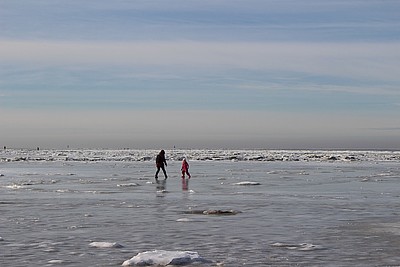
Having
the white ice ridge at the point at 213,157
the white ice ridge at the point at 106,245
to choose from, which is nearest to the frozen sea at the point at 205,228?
the white ice ridge at the point at 106,245

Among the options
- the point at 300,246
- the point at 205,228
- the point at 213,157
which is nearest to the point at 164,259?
the point at 300,246

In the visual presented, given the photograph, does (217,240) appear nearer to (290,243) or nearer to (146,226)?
(290,243)

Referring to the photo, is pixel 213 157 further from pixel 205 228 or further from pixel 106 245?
pixel 106 245

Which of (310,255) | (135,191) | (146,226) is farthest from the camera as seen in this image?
(135,191)

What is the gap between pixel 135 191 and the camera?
2639 centimetres

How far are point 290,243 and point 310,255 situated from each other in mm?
1369

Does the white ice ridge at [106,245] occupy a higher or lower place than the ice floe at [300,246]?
higher

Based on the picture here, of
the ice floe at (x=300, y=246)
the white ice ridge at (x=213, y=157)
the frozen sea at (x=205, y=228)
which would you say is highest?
the white ice ridge at (x=213, y=157)

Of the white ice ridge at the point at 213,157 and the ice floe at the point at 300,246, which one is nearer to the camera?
the ice floe at the point at 300,246

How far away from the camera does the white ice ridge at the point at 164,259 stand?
1006cm

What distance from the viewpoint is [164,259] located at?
1024 centimetres

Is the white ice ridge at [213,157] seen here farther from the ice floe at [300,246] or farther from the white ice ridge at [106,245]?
the white ice ridge at [106,245]

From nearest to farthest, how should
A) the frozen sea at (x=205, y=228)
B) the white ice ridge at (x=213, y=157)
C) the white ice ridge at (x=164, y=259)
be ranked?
the white ice ridge at (x=164, y=259), the frozen sea at (x=205, y=228), the white ice ridge at (x=213, y=157)

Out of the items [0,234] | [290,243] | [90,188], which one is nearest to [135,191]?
[90,188]
